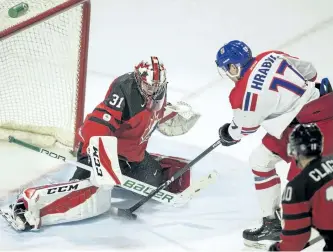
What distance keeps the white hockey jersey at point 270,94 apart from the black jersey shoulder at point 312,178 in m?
0.60

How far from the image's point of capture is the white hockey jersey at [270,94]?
262cm

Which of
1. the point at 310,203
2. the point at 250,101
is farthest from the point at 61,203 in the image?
the point at 310,203

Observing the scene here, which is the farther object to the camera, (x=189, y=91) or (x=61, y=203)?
(x=189, y=91)

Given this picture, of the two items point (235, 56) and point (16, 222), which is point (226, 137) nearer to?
point (235, 56)

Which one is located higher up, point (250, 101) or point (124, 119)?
point (250, 101)

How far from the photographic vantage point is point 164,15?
4.99m

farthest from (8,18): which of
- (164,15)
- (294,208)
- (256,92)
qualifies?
(164,15)

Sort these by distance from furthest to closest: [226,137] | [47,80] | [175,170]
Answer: [47,80] < [175,170] < [226,137]

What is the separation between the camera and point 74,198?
117 inches

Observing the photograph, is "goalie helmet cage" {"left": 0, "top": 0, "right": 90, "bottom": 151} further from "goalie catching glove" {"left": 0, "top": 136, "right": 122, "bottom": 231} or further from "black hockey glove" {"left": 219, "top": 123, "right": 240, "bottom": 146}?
"black hockey glove" {"left": 219, "top": 123, "right": 240, "bottom": 146}

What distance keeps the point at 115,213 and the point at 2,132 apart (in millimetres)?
987

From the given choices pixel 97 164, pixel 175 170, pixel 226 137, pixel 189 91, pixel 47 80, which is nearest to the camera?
pixel 97 164

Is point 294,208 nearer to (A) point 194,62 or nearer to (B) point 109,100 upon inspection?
(B) point 109,100

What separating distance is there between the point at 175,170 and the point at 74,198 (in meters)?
0.62
